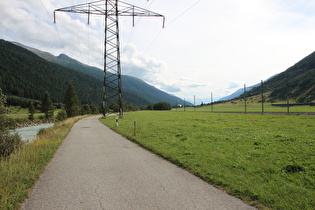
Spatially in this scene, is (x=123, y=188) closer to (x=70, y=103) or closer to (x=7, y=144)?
(x=7, y=144)

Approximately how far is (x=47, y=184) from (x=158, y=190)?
345 cm

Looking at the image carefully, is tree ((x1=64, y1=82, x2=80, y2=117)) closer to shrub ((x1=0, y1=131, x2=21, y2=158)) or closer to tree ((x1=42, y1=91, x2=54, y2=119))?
tree ((x1=42, y1=91, x2=54, y2=119))

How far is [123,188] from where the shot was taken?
16.3 feet

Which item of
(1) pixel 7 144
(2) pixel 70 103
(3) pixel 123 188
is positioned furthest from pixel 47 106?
(3) pixel 123 188

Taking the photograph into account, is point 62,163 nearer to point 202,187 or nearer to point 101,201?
point 101,201

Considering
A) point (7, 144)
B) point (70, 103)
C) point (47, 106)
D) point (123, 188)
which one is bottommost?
point (123, 188)

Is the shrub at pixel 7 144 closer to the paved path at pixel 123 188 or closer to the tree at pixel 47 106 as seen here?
the paved path at pixel 123 188

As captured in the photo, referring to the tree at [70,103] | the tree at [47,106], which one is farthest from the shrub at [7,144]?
the tree at [47,106]

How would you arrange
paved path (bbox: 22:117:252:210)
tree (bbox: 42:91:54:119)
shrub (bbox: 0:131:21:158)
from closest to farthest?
paved path (bbox: 22:117:252:210) < shrub (bbox: 0:131:21:158) < tree (bbox: 42:91:54:119)

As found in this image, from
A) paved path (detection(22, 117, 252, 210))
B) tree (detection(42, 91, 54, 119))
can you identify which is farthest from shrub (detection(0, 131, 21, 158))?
tree (detection(42, 91, 54, 119))

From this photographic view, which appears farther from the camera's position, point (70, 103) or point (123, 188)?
point (70, 103)

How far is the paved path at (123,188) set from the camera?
411 cm

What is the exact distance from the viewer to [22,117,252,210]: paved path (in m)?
4.11

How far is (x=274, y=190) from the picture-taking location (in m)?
4.64
